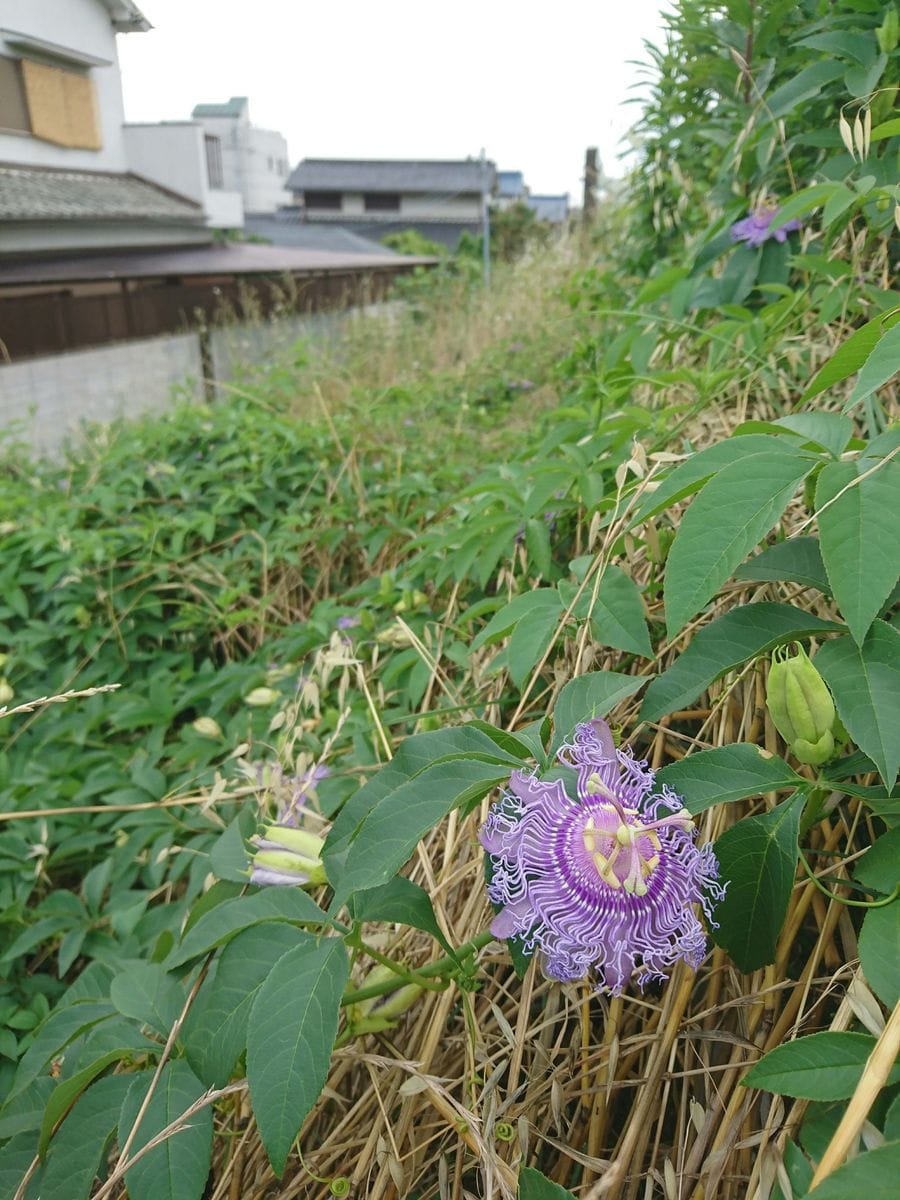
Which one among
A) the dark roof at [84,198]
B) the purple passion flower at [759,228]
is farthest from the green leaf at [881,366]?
the dark roof at [84,198]

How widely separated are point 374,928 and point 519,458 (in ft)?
2.71

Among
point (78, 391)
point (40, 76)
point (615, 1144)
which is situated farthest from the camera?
point (40, 76)

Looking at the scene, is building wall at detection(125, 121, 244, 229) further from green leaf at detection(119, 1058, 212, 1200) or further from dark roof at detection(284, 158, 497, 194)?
dark roof at detection(284, 158, 497, 194)

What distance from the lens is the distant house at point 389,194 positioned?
25250 mm

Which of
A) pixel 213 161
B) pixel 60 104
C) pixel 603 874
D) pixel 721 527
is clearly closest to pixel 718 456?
Result: pixel 721 527

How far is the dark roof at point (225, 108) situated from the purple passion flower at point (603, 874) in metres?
31.7

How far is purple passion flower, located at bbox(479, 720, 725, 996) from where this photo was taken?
0.46 metres

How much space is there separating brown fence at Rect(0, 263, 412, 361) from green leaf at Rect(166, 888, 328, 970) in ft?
16.3

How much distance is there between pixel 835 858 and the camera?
24.0 inches

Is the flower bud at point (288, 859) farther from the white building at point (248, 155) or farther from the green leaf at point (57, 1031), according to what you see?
the white building at point (248, 155)

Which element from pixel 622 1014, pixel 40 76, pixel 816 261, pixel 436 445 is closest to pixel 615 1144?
pixel 622 1014

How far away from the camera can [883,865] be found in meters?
0.49

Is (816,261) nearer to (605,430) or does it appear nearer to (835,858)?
(605,430)

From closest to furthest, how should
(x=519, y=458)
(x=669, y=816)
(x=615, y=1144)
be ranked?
(x=669, y=816) → (x=615, y=1144) → (x=519, y=458)
